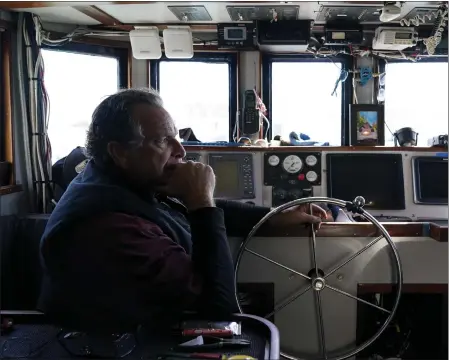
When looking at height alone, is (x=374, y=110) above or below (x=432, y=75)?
below

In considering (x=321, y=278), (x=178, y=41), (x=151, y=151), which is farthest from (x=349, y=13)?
(x=151, y=151)

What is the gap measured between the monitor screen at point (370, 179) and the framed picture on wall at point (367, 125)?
0.64 feet

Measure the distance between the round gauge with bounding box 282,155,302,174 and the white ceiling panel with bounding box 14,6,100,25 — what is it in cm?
154

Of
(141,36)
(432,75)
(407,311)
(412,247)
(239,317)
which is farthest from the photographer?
(432,75)

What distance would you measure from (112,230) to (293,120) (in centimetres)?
309

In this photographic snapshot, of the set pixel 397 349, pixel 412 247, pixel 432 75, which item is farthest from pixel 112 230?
pixel 432 75

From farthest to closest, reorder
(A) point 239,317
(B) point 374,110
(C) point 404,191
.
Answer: (B) point 374,110
(C) point 404,191
(A) point 239,317

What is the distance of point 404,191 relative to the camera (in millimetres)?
2990

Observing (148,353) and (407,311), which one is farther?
(407,311)

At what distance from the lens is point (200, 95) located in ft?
13.1

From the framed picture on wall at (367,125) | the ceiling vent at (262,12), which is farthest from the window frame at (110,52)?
the framed picture on wall at (367,125)

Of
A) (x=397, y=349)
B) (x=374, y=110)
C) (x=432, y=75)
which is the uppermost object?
(x=432, y=75)

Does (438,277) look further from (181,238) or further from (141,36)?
(141,36)

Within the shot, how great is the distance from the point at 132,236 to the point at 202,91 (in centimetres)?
305
